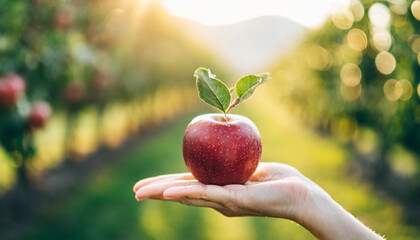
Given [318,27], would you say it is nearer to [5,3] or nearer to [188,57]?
[188,57]

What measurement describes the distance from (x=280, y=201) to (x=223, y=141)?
1.52ft

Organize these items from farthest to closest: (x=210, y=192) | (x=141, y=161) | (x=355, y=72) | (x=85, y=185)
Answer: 1. (x=141, y=161)
2. (x=355, y=72)
3. (x=85, y=185)
4. (x=210, y=192)

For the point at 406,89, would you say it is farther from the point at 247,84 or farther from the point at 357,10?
the point at 247,84

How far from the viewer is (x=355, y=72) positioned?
29.7 ft

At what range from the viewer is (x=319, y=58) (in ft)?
46.4

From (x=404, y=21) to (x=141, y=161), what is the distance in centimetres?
667

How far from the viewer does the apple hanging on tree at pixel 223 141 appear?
2.12 meters

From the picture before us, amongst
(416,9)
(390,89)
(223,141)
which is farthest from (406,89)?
(223,141)

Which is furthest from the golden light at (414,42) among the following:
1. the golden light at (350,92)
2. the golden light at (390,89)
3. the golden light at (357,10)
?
the golden light at (350,92)

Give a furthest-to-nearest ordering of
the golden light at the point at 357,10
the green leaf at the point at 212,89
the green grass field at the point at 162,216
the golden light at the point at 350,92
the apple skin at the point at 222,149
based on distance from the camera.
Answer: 1. the golden light at the point at 350,92
2. the golden light at the point at 357,10
3. the green grass field at the point at 162,216
4. the apple skin at the point at 222,149
5. the green leaf at the point at 212,89

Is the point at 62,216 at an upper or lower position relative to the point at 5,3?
lower

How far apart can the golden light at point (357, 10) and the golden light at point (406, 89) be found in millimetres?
2719

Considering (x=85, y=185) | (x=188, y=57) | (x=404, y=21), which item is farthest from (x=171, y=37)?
(x=404, y=21)

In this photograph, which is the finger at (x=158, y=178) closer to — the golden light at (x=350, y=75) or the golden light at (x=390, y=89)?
the golden light at (x=390, y=89)
